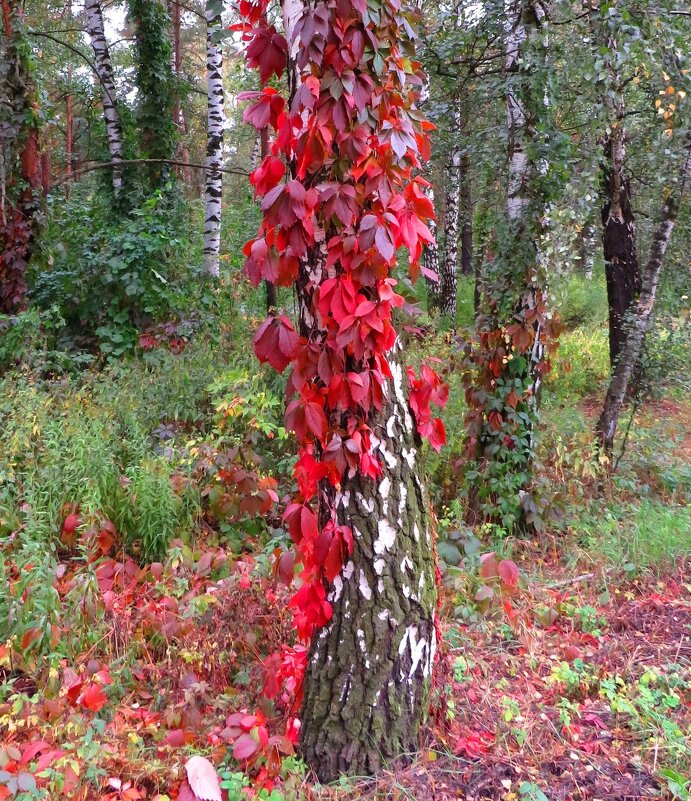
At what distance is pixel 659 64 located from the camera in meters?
3.67

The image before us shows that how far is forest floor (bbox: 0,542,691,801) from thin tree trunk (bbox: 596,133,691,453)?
90.3 inches

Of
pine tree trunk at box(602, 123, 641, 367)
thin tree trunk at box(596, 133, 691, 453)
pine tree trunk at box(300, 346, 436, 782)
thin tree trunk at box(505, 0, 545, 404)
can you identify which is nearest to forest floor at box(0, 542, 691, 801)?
pine tree trunk at box(300, 346, 436, 782)

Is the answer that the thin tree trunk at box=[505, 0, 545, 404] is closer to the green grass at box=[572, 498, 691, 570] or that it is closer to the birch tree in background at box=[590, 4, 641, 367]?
the green grass at box=[572, 498, 691, 570]

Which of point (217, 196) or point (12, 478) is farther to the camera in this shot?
point (217, 196)

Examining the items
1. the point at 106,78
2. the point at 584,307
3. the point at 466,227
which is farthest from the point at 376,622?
the point at 466,227

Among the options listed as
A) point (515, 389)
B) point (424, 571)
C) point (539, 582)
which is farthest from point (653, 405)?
point (424, 571)

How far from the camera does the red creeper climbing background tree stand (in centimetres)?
194

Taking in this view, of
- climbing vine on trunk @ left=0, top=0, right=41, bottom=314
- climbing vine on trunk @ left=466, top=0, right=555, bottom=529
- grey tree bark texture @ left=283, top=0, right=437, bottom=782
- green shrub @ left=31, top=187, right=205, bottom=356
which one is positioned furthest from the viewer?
green shrub @ left=31, top=187, right=205, bottom=356

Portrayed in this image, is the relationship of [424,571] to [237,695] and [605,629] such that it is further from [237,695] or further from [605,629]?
[605,629]

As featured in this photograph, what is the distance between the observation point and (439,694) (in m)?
2.51

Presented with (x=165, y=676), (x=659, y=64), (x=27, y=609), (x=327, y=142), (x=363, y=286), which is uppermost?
(x=659, y=64)

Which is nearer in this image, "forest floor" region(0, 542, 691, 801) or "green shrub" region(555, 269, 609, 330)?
"forest floor" region(0, 542, 691, 801)

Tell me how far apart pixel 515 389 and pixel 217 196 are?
6.63m

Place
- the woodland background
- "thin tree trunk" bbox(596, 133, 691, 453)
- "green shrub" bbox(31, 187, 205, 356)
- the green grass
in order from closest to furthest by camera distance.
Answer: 1. the woodland background
2. the green grass
3. "thin tree trunk" bbox(596, 133, 691, 453)
4. "green shrub" bbox(31, 187, 205, 356)
